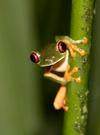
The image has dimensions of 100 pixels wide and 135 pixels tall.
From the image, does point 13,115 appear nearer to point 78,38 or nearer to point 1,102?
point 1,102

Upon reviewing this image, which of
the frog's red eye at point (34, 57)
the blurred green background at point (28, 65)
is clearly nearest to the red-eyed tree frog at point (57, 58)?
the frog's red eye at point (34, 57)

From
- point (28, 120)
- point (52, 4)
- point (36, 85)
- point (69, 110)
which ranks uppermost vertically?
point (52, 4)

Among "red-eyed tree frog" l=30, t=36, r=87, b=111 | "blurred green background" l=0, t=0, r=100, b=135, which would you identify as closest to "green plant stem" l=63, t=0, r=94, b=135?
"red-eyed tree frog" l=30, t=36, r=87, b=111

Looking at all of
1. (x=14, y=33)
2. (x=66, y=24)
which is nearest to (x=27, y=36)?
(x=14, y=33)

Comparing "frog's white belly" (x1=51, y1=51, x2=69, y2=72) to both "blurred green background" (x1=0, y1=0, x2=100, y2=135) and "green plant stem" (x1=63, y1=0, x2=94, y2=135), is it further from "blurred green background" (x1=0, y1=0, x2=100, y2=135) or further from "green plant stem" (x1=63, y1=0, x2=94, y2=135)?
"blurred green background" (x1=0, y1=0, x2=100, y2=135)

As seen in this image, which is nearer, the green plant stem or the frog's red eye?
the green plant stem

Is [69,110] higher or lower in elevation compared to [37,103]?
higher
